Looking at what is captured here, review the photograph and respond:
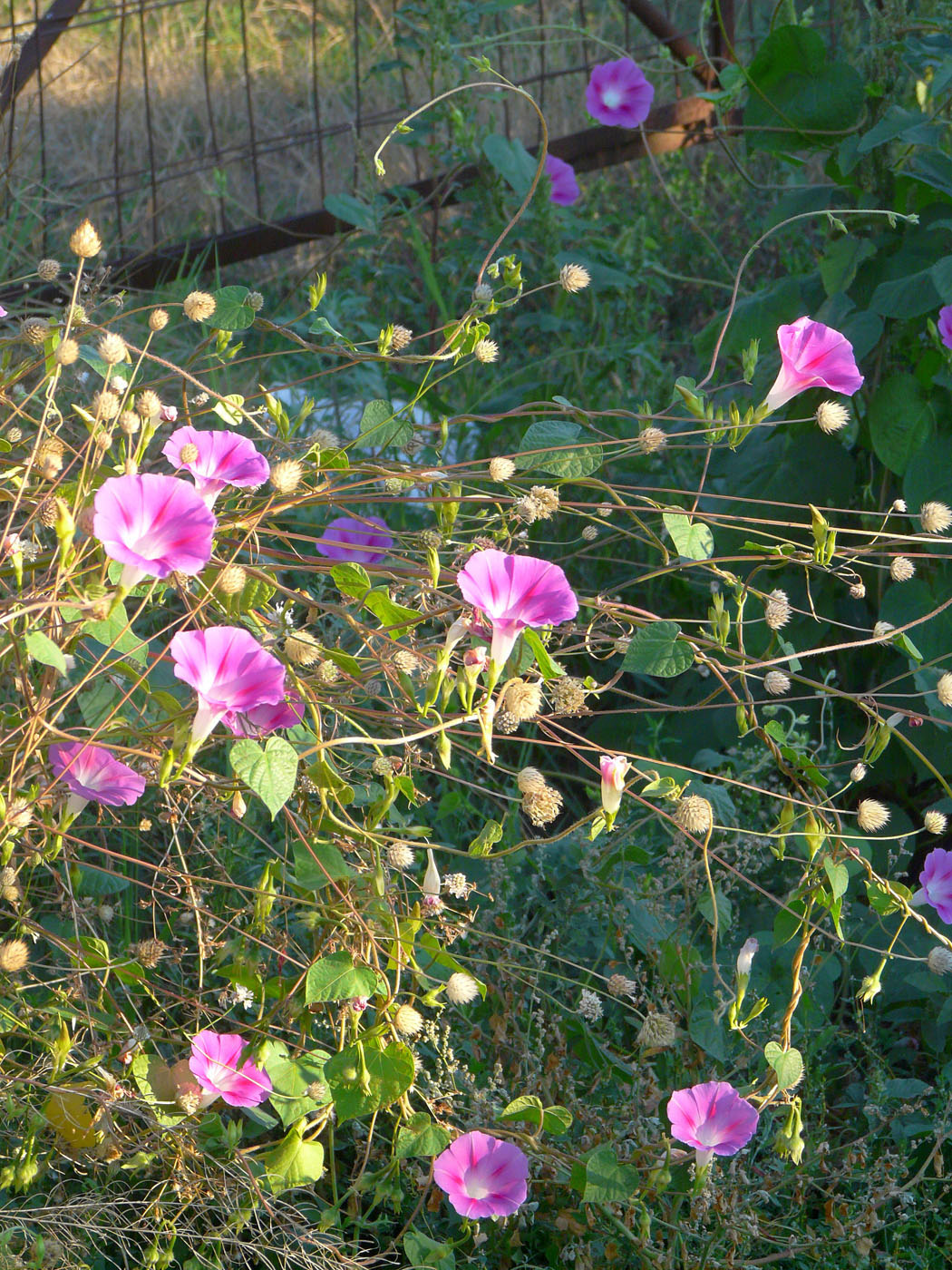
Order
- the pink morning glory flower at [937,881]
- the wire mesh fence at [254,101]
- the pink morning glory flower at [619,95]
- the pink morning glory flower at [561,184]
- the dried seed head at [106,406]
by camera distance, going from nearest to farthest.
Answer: the dried seed head at [106,406] → the pink morning glory flower at [937,881] → the pink morning glory flower at [619,95] → the pink morning glory flower at [561,184] → the wire mesh fence at [254,101]

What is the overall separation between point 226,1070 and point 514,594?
54 cm

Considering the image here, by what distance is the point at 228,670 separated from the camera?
0.95 metres

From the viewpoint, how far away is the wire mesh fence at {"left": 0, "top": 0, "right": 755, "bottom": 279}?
345 cm

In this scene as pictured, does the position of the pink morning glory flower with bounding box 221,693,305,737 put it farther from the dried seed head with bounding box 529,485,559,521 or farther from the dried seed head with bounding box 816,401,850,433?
the dried seed head with bounding box 816,401,850,433

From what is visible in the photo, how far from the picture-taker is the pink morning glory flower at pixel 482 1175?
1.20m

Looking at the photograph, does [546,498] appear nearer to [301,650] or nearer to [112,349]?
[301,650]

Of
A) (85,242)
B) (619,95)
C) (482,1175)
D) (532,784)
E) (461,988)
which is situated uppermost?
(85,242)

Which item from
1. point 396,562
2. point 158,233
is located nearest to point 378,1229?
point 396,562

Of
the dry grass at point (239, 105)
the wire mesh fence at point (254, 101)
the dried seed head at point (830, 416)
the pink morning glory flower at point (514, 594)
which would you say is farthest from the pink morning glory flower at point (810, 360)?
the dry grass at point (239, 105)

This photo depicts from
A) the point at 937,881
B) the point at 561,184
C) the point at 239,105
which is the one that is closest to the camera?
the point at 937,881

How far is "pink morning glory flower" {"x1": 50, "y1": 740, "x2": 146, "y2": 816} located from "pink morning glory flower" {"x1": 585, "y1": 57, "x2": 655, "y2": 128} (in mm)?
1969

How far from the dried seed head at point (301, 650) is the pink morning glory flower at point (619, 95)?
1.91 meters

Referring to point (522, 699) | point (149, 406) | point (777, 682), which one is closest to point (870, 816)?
point (777, 682)

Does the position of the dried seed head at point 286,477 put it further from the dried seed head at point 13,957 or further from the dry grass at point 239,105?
the dry grass at point 239,105
